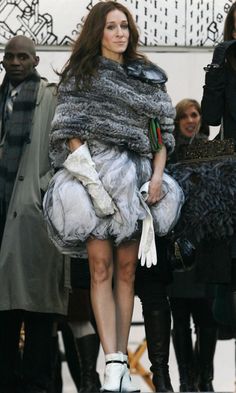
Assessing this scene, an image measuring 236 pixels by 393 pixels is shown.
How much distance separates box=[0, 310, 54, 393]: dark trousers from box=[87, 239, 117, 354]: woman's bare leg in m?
0.92

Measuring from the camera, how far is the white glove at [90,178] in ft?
26.2

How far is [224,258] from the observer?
27.0 feet

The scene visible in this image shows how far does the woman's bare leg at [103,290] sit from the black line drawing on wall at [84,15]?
2.05 metres

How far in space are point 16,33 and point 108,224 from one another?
6.92 ft

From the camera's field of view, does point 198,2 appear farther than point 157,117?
Yes

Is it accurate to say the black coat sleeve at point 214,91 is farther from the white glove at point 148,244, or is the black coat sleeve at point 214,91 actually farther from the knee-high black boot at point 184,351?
the knee-high black boot at point 184,351

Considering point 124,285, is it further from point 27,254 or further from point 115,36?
point 115,36

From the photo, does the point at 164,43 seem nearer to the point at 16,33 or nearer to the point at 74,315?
the point at 16,33

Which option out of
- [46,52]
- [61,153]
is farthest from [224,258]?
[46,52]

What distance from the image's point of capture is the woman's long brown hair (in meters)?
8.26

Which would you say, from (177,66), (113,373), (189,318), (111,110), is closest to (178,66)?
(177,66)

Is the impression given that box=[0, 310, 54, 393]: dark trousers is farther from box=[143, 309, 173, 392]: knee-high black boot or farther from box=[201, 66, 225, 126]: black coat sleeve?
box=[201, 66, 225, 126]: black coat sleeve

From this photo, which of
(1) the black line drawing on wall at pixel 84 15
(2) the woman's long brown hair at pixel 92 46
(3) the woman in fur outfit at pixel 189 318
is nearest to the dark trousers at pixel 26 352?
(3) the woman in fur outfit at pixel 189 318

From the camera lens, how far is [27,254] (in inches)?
353
